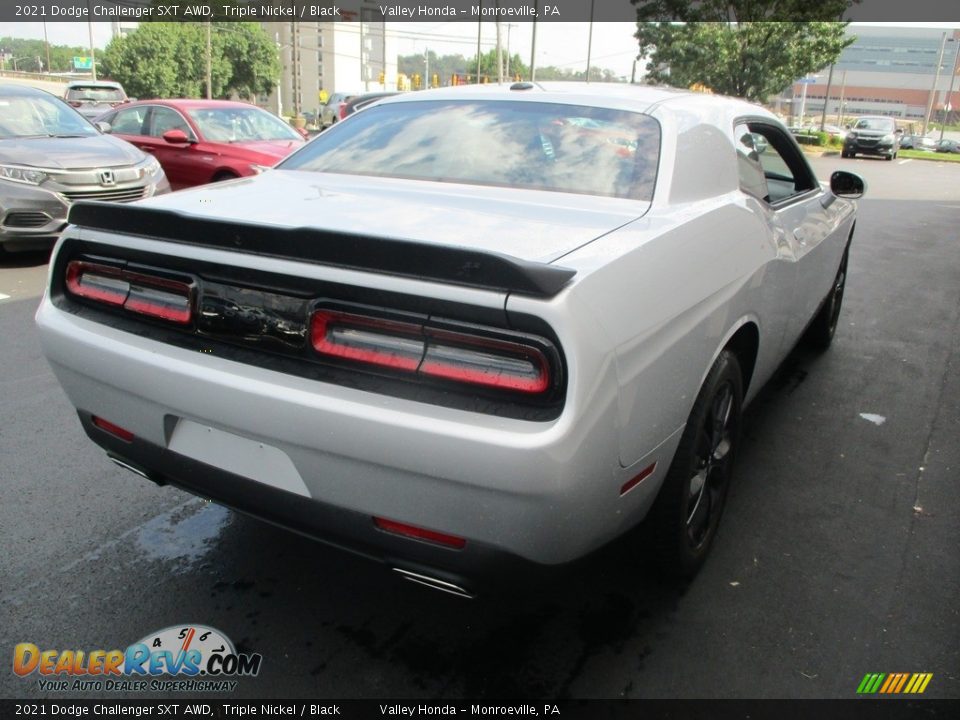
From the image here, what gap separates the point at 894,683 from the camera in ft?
7.25

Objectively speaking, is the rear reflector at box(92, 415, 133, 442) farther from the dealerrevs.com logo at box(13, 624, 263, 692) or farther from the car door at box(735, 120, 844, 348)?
the car door at box(735, 120, 844, 348)

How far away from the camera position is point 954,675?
225 cm

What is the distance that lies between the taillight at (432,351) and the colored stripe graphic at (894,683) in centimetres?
135

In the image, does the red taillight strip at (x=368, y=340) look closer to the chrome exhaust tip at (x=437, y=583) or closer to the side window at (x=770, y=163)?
the chrome exhaust tip at (x=437, y=583)

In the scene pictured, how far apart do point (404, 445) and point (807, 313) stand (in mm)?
2775

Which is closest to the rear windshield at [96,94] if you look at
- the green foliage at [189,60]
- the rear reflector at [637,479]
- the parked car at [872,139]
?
the rear reflector at [637,479]

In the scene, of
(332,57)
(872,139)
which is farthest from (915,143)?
(332,57)

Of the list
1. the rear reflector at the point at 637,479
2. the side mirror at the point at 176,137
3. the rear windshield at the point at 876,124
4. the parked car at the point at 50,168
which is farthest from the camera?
the rear windshield at the point at 876,124

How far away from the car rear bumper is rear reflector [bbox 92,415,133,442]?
67 millimetres

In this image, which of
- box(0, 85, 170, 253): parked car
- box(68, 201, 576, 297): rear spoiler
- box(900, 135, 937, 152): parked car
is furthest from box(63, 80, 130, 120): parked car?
box(900, 135, 937, 152): parked car

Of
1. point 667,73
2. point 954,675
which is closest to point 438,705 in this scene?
point 954,675

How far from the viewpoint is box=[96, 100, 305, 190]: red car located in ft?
29.7

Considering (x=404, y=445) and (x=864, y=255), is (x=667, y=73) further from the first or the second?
(x=404, y=445)

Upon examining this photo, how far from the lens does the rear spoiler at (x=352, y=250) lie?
170 centimetres
